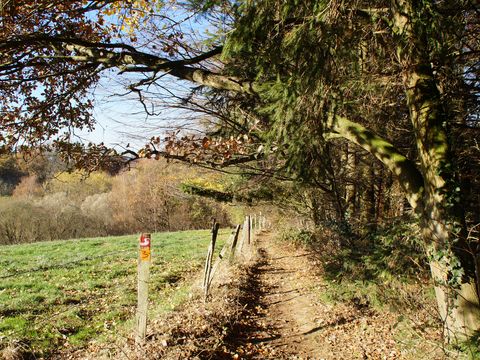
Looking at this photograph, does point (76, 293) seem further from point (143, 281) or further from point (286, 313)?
point (143, 281)

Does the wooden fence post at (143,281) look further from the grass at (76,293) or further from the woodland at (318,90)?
the woodland at (318,90)

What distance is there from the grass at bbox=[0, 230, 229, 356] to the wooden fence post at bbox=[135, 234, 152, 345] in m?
1.19

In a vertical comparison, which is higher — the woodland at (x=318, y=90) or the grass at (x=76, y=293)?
the woodland at (x=318, y=90)

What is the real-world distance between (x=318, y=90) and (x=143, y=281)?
3.55m

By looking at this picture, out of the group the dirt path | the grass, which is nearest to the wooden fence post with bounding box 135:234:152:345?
the grass

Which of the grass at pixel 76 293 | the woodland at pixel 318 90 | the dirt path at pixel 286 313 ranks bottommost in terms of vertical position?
the grass at pixel 76 293

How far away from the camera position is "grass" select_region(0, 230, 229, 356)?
23.2 feet

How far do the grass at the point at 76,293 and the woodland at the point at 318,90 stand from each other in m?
3.10

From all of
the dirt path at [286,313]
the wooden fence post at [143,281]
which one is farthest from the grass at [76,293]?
the dirt path at [286,313]

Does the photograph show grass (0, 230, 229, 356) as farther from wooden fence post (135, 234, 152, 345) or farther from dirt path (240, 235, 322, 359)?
dirt path (240, 235, 322, 359)

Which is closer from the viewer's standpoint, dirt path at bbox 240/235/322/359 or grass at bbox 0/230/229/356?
dirt path at bbox 240/235/322/359

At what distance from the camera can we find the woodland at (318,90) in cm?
511

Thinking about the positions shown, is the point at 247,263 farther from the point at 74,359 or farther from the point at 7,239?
the point at 7,239

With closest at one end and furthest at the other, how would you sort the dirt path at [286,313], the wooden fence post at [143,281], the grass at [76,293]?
the wooden fence post at [143,281] → the dirt path at [286,313] → the grass at [76,293]
